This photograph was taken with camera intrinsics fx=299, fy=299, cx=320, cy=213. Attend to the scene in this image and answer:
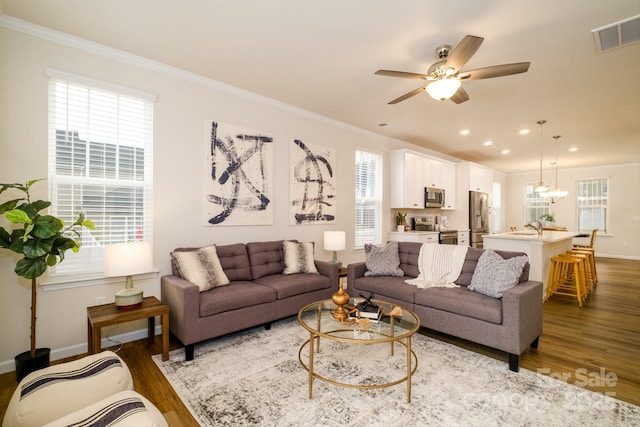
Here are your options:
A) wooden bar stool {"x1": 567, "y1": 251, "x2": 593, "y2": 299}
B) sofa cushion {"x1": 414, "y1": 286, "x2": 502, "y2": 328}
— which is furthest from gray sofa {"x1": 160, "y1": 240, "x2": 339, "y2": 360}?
wooden bar stool {"x1": 567, "y1": 251, "x2": 593, "y2": 299}

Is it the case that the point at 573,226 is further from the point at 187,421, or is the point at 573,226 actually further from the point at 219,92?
the point at 187,421

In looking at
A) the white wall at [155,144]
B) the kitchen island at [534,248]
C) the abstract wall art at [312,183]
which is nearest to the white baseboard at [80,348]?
the white wall at [155,144]

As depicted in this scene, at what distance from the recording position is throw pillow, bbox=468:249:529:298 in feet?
9.07

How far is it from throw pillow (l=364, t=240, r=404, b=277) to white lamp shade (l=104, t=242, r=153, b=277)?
2.48 metres

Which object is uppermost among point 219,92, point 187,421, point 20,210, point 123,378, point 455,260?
point 219,92

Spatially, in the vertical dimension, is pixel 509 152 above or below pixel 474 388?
above

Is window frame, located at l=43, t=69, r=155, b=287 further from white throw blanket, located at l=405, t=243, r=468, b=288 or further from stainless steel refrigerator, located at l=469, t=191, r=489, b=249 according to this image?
stainless steel refrigerator, located at l=469, t=191, r=489, b=249

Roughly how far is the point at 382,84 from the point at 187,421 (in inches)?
143

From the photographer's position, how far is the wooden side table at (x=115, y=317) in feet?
7.58

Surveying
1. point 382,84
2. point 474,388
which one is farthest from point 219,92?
point 474,388

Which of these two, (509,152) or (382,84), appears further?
(509,152)

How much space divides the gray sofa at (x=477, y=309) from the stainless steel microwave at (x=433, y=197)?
2.93 meters

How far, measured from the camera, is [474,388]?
218 cm

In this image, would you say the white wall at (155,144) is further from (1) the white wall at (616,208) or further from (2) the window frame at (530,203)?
A: (1) the white wall at (616,208)
